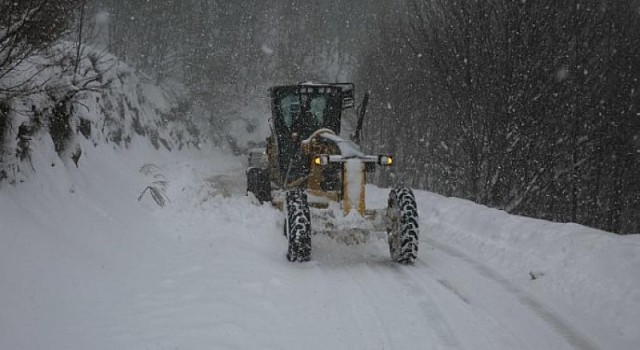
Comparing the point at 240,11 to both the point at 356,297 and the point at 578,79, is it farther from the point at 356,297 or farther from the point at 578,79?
the point at 356,297

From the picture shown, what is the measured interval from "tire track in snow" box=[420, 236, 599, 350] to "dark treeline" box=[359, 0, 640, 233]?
22.7ft

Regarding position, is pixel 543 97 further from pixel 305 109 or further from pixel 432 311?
pixel 432 311

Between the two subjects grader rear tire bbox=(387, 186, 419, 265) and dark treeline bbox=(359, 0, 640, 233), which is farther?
dark treeline bbox=(359, 0, 640, 233)

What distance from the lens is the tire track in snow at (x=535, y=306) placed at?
169 inches

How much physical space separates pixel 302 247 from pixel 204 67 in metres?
36.2

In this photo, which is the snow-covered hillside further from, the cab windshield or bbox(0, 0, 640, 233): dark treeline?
the cab windshield

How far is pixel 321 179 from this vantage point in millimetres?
7965

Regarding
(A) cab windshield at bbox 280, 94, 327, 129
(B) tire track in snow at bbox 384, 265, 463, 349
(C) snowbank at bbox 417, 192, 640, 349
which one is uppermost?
(A) cab windshield at bbox 280, 94, 327, 129

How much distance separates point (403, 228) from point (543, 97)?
863 cm

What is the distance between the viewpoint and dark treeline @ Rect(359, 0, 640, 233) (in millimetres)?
12766

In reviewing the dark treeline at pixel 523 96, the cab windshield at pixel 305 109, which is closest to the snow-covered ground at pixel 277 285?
the dark treeline at pixel 523 96

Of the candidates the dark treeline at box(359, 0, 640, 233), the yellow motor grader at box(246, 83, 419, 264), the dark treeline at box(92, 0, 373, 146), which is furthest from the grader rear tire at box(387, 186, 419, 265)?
the dark treeline at box(92, 0, 373, 146)

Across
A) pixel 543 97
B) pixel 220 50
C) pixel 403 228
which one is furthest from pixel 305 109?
pixel 220 50

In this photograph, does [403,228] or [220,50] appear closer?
[403,228]
